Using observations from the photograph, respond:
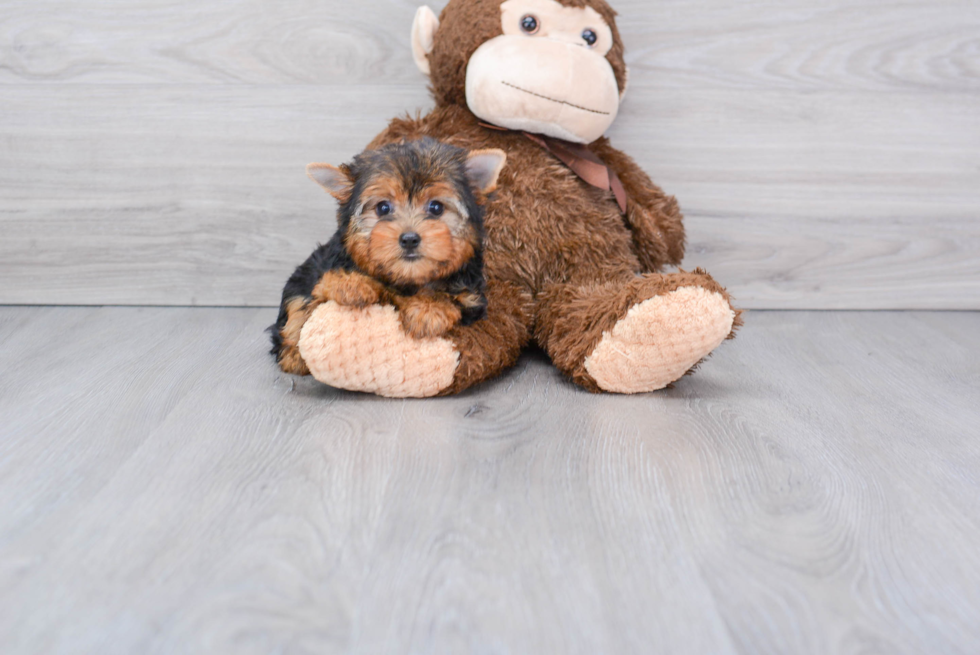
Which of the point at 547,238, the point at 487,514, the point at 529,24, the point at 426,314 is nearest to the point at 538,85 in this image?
the point at 529,24

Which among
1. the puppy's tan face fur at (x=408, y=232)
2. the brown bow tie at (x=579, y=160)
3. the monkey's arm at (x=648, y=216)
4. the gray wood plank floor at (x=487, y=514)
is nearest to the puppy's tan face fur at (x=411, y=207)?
the puppy's tan face fur at (x=408, y=232)

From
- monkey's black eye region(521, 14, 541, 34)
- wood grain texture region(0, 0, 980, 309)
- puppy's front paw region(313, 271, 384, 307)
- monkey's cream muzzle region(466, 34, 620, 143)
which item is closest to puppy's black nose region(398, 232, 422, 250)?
puppy's front paw region(313, 271, 384, 307)

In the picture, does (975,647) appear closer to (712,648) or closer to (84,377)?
(712,648)

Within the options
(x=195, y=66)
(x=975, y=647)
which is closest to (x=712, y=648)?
(x=975, y=647)

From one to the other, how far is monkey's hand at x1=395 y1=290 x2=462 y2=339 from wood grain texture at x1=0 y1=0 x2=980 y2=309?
0.78 metres

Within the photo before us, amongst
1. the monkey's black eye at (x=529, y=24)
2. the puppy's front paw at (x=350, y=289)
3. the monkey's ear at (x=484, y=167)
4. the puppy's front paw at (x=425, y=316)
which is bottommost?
the puppy's front paw at (x=425, y=316)

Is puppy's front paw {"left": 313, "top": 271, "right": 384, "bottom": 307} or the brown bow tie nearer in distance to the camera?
puppy's front paw {"left": 313, "top": 271, "right": 384, "bottom": 307}

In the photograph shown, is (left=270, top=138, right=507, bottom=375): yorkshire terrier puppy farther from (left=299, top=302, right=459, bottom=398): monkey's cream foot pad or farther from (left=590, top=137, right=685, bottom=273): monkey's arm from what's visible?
(left=590, top=137, right=685, bottom=273): monkey's arm

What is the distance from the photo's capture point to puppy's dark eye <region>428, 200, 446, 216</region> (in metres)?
1.27

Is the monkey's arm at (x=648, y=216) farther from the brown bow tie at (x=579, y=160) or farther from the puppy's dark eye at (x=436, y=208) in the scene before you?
the puppy's dark eye at (x=436, y=208)

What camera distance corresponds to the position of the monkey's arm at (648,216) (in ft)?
5.55

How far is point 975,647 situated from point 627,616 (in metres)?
0.33

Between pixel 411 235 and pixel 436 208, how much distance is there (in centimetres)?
7

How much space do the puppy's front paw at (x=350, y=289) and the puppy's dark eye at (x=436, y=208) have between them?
15cm
